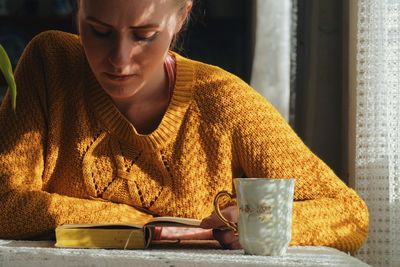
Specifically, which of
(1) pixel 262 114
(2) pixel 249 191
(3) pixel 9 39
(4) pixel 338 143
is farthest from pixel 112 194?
(3) pixel 9 39

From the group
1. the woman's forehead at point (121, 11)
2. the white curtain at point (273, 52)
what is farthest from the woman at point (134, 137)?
the white curtain at point (273, 52)

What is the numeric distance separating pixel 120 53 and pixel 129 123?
Result: 0.60ft

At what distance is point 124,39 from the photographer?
1.42m

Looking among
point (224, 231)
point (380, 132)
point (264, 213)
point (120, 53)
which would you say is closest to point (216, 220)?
point (224, 231)

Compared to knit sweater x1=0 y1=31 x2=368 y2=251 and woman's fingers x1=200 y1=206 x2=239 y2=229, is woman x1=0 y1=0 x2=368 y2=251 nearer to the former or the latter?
knit sweater x1=0 y1=31 x2=368 y2=251

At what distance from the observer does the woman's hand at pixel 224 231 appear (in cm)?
118

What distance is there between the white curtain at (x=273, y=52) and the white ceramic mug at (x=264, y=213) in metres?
0.94

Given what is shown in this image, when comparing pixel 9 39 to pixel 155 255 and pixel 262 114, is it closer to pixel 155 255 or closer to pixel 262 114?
pixel 262 114

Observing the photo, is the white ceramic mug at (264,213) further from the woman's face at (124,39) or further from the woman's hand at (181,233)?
the woman's face at (124,39)

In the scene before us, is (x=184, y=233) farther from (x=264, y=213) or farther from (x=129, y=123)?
(x=129, y=123)

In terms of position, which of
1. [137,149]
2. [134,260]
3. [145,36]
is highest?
[145,36]

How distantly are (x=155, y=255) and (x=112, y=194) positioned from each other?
56 cm

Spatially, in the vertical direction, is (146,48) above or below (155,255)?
above

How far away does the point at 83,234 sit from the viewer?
3.76 ft
